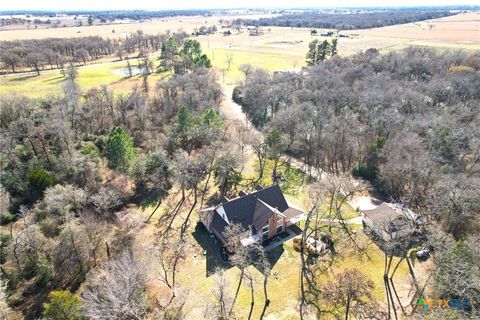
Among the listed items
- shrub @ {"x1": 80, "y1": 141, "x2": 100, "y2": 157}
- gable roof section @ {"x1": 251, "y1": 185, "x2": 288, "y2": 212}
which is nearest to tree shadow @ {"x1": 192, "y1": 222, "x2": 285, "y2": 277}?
gable roof section @ {"x1": 251, "y1": 185, "x2": 288, "y2": 212}

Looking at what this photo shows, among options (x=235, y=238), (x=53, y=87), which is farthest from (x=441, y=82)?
(x=53, y=87)

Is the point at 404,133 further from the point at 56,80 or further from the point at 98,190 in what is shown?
the point at 56,80

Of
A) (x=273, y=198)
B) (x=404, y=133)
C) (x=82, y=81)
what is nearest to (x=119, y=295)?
(x=273, y=198)

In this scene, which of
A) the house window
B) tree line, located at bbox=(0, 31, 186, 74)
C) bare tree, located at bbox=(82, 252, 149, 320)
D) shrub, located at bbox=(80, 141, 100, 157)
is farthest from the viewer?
tree line, located at bbox=(0, 31, 186, 74)

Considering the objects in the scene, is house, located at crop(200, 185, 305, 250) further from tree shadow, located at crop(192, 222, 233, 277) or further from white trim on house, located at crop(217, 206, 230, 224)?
tree shadow, located at crop(192, 222, 233, 277)

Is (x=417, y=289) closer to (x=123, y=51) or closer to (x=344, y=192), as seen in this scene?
(x=344, y=192)

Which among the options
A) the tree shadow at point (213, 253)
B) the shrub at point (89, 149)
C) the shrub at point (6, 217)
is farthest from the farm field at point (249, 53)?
the tree shadow at point (213, 253)

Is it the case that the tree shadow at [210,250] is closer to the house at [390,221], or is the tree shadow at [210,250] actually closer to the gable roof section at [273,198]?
the gable roof section at [273,198]
